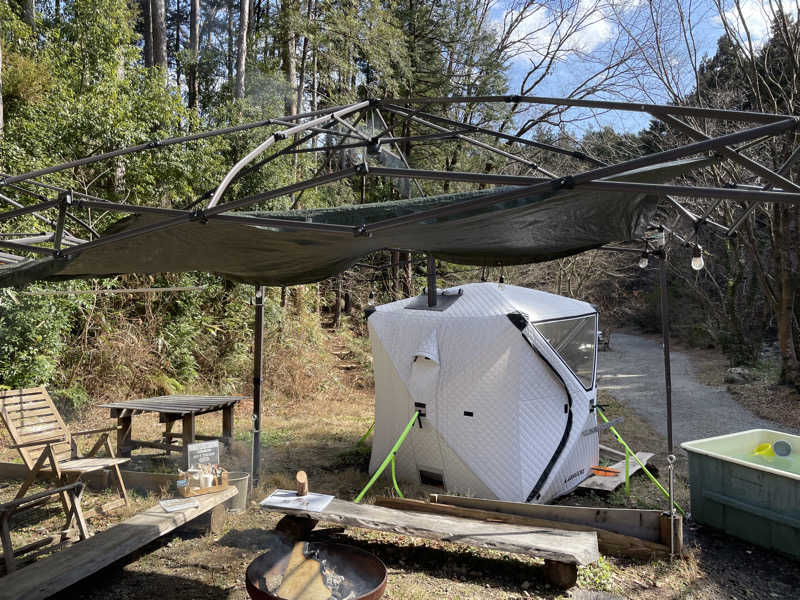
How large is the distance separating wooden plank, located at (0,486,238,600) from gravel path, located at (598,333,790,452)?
6523mm

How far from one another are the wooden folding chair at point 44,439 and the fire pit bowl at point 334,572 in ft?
6.98

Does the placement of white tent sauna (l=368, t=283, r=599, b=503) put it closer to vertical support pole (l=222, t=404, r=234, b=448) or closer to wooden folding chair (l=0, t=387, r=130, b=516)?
vertical support pole (l=222, t=404, r=234, b=448)

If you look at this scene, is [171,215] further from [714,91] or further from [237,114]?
[714,91]

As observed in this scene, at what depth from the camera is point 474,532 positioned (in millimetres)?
3893

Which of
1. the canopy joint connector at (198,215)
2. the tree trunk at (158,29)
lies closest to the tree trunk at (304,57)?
the tree trunk at (158,29)

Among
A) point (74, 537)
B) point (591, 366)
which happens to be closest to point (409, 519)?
point (74, 537)

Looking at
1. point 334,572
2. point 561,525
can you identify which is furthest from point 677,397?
point 334,572

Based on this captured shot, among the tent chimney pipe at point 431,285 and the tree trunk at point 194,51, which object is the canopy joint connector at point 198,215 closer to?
the tent chimney pipe at point 431,285

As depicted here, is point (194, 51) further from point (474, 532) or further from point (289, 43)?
point (474, 532)

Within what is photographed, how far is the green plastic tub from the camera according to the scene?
14.3ft

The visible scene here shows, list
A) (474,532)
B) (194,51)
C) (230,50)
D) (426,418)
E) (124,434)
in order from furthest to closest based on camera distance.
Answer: (230,50), (194,51), (124,434), (426,418), (474,532)

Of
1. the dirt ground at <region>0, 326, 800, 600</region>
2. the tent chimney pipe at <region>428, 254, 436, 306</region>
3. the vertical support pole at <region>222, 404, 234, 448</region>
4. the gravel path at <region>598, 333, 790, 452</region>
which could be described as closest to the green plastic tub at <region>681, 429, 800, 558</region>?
the dirt ground at <region>0, 326, 800, 600</region>

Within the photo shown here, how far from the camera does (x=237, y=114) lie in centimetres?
1267

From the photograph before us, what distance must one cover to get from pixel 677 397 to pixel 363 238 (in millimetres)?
9881
